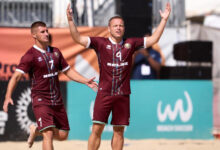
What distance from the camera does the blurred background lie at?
9.20m

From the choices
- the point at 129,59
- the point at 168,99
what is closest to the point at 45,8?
the point at 168,99

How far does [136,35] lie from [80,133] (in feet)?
8.93

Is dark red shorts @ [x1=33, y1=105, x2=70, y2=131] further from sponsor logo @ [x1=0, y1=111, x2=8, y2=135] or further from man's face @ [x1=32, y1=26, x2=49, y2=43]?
sponsor logo @ [x1=0, y1=111, x2=8, y2=135]

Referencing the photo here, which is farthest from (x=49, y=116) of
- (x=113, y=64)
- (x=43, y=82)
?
(x=113, y=64)

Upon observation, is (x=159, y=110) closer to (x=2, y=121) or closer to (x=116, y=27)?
(x=2, y=121)

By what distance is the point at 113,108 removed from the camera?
5961 millimetres

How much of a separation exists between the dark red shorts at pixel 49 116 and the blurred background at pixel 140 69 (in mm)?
3219

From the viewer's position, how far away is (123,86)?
5902 mm

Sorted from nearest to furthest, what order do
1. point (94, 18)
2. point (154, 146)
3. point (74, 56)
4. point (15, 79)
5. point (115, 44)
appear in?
1. point (15, 79)
2. point (115, 44)
3. point (154, 146)
4. point (74, 56)
5. point (94, 18)

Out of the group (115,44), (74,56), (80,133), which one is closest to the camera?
(115,44)

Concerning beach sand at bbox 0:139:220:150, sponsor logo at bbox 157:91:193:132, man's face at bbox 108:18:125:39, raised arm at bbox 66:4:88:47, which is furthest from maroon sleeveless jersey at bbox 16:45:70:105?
sponsor logo at bbox 157:91:193:132

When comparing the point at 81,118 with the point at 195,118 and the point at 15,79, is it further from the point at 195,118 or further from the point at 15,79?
the point at 15,79

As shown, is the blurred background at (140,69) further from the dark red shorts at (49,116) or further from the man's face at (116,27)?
the man's face at (116,27)

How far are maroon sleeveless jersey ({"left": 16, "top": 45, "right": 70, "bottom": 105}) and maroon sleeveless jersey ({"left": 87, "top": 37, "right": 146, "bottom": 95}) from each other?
0.65 meters
